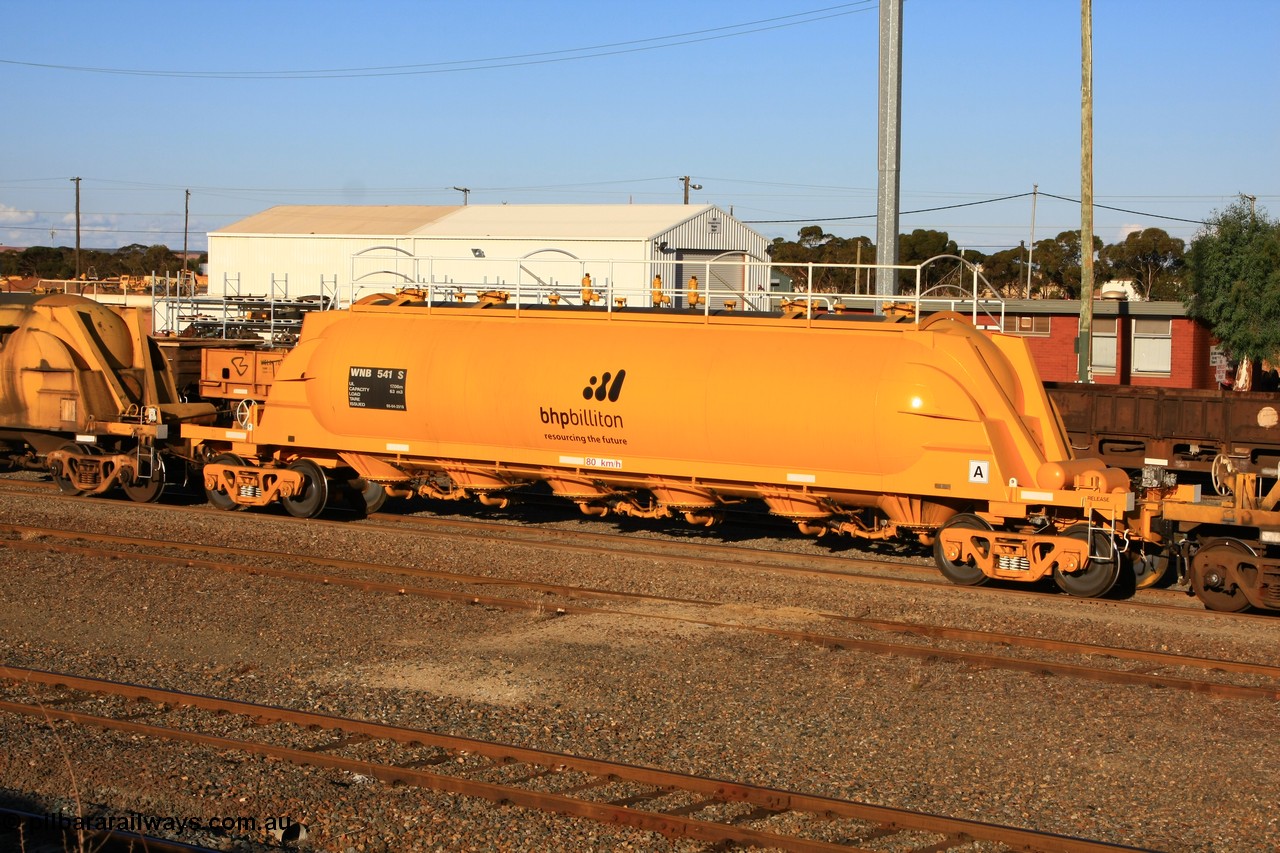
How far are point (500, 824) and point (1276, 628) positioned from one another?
853 cm

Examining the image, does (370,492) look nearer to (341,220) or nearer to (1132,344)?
(1132,344)

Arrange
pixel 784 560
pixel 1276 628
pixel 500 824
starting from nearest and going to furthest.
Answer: pixel 500 824 → pixel 1276 628 → pixel 784 560

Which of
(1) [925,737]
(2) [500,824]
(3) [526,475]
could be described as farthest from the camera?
(3) [526,475]

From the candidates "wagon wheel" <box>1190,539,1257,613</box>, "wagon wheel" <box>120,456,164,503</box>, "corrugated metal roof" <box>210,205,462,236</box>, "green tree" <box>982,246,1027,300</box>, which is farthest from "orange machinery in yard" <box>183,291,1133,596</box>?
"green tree" <box>982,246,1027,300</box>

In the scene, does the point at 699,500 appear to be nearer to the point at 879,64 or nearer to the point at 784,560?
the point at 784,560

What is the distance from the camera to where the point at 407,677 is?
9.62m

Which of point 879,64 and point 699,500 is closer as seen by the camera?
point 699,500

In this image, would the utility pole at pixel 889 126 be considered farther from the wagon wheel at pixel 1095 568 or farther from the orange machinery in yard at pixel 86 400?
the orange machinery in yard at pixel 86 400

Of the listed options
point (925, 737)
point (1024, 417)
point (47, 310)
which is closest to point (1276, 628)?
point (1024, 417)

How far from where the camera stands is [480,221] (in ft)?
152

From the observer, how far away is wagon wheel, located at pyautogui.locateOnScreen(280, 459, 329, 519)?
57.1 ft

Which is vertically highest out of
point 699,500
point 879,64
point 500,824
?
point 879,64

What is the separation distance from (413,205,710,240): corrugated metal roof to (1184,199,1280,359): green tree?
17.5 m

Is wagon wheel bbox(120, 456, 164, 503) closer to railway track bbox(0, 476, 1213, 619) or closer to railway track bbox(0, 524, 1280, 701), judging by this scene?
railway track bbox(0, 476, 1213, 619)
